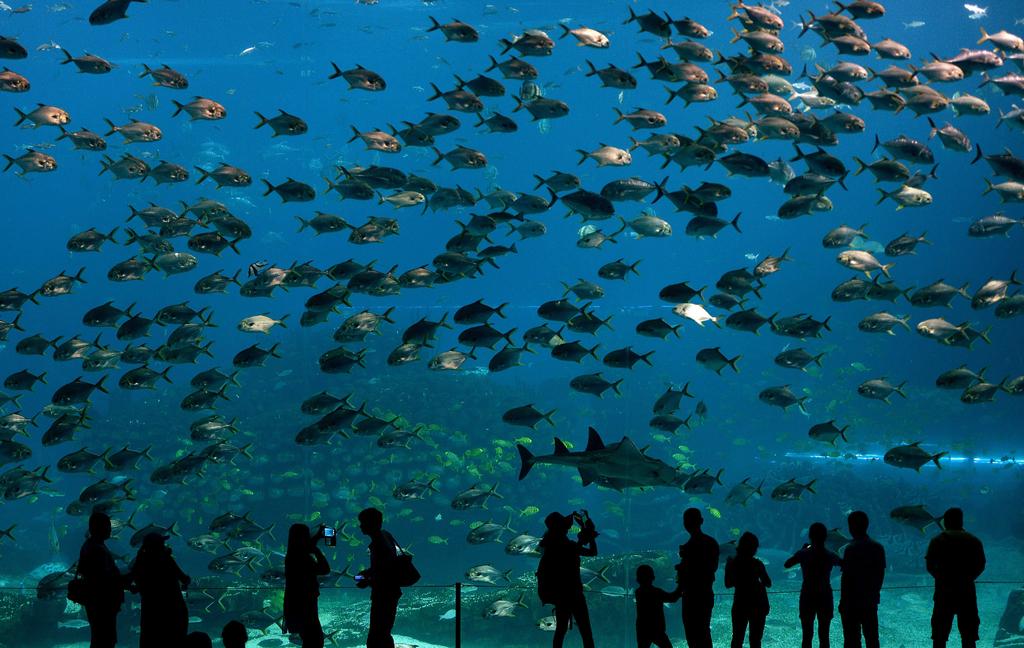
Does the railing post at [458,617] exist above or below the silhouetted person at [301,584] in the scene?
below

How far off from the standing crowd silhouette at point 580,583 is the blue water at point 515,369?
6.15 meters

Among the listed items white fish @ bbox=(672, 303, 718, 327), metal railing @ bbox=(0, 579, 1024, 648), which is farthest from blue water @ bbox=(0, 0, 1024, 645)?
white fish @ bbox=(672, 303, 718, 327)

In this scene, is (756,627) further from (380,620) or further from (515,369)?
(515,369)

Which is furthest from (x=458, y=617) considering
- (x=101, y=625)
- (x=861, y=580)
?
(x=861, y=580)

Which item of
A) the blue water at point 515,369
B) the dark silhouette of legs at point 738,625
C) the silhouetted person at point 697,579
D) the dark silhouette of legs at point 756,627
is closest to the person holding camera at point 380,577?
the silhouetted person at point 697,579

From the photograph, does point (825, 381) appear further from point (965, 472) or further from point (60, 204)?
point (60, 204)

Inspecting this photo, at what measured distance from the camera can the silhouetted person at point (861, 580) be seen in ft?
16.6

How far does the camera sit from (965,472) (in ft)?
74.4

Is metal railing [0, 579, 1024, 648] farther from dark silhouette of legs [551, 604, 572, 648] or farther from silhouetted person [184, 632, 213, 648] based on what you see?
silhouetted person [184, 632, 213, 648]

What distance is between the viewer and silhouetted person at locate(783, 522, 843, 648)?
510cm

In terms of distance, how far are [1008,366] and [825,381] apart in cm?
687

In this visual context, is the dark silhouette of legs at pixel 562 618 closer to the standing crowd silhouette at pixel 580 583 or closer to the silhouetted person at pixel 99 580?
the standing crowd silhouette at pixel 580 583

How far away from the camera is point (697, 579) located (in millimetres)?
4844

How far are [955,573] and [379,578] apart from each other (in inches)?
150
